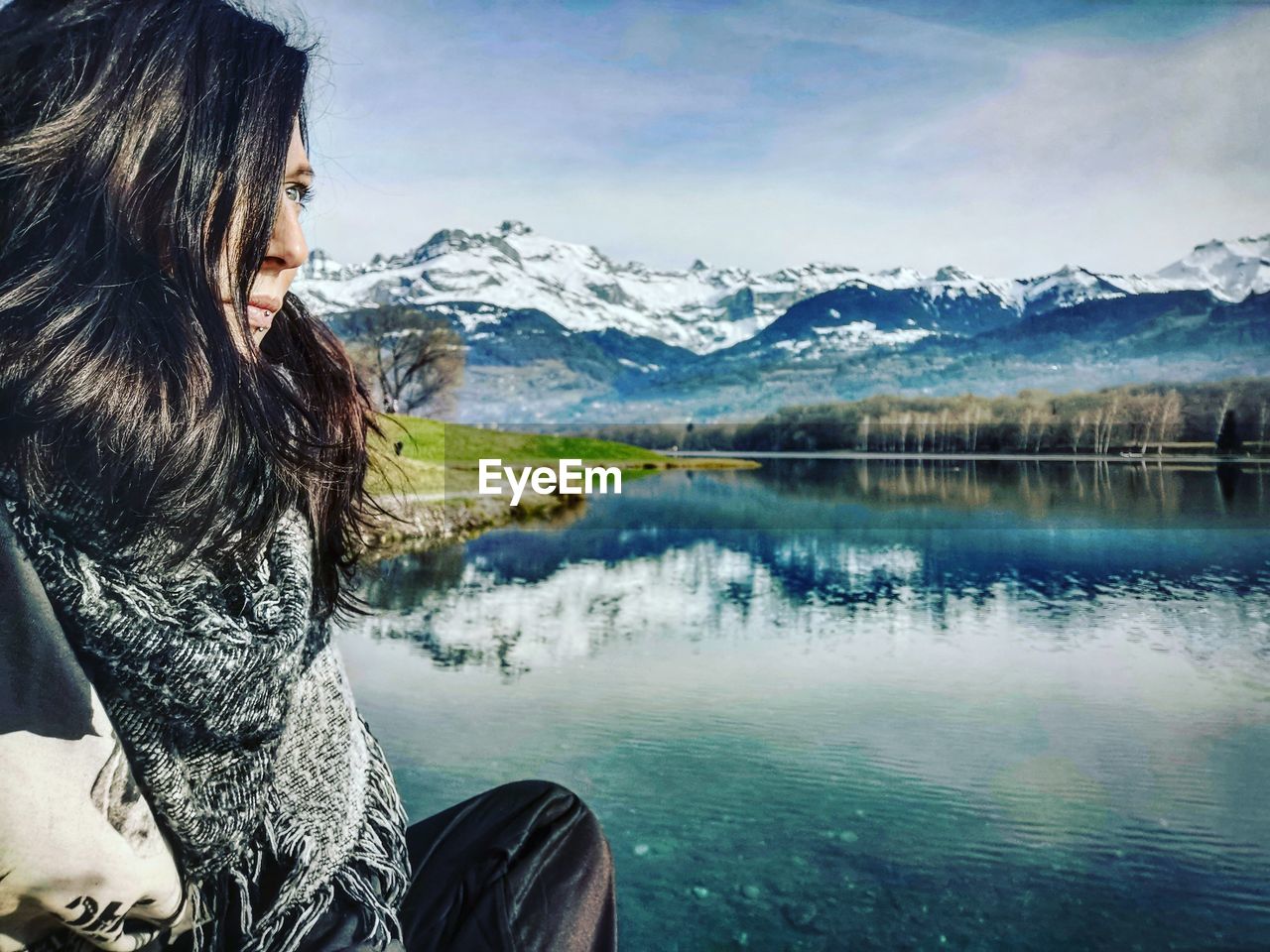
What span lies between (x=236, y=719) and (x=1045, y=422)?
31.3m

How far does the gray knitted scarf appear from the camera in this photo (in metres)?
0.85

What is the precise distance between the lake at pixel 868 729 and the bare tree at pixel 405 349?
73.7ft

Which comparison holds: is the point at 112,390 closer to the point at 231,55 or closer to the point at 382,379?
the point at 231,55

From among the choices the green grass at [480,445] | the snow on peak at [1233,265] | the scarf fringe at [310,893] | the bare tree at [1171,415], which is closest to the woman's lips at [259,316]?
the scarf fringe at [310,893]

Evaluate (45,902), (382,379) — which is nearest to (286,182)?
(45,902)

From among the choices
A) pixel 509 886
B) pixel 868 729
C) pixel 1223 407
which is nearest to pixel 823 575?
pixel 868 729

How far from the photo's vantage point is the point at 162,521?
915mm

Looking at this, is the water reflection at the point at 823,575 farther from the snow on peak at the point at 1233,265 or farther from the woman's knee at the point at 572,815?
the snow on peak at the point at 1233,265

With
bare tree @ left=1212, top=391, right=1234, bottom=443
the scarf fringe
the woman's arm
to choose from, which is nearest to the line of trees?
bare tree @ left=1212, top=391, right=1234, bottom=443

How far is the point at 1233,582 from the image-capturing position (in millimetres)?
9312

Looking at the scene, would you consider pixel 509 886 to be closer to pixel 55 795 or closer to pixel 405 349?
pixel 55 795

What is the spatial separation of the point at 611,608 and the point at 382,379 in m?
24.5

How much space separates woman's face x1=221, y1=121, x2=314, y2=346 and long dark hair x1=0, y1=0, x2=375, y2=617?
3.0 inches

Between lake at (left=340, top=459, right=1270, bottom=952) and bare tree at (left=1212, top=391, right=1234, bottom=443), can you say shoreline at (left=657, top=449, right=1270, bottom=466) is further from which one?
lake at (left=340, top=459, right=1270, bottom=952)
